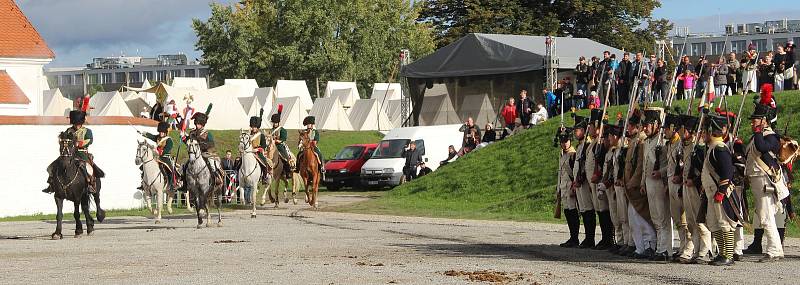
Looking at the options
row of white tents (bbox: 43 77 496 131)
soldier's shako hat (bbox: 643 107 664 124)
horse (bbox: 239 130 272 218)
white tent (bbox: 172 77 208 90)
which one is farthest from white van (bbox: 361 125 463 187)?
white tent (bbox: 172 77 208 90)

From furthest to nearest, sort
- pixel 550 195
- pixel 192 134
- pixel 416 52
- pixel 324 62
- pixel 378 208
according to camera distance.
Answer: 1. pixel 416 52
2. pixel 324 62
3. pixel 378 208
4. pixel 550 195
5. pixel 192 134

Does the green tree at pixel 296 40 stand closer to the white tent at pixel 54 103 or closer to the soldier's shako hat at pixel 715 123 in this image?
the white tent at pixel 54 103

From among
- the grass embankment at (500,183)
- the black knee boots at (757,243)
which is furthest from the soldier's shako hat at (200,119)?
the black knee boots at (757,243)

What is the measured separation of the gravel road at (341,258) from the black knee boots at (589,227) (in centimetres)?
50

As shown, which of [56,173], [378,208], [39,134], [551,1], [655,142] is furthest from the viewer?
[551,1]

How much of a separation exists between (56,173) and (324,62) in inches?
2563

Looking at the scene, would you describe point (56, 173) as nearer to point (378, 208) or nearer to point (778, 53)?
point (378, 208)

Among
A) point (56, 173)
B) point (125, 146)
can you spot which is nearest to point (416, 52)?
point (125, 146)

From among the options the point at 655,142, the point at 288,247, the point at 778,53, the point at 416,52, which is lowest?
the point at 288,247

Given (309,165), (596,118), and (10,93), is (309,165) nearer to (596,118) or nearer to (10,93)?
(596,118)

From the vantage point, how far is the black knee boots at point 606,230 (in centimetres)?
1784

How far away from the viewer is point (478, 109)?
150ft

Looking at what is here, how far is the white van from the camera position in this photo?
137ft

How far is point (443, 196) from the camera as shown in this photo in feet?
111
